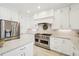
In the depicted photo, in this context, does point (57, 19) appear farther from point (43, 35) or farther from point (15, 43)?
point (15, 43)

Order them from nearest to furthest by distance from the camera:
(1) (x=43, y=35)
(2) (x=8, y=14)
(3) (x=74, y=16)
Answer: (2) (x=8, y=14), (3) (x=74, y=16), (1) (x=43, y=35)

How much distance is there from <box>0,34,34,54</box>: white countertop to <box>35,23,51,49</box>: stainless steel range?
129 mm

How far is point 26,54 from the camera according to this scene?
1535 mm

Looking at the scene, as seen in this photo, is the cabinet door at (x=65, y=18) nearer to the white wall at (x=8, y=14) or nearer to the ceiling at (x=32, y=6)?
the ceiling at (x=32, y=6)

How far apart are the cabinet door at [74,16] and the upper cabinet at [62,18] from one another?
0.08 m

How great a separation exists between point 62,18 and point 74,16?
0.66ft

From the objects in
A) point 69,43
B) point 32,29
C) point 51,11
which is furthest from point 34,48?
point 51,11

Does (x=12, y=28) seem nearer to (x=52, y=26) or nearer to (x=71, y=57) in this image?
(x=52, y=26)

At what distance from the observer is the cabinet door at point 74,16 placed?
1.49 m

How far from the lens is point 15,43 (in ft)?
5.02

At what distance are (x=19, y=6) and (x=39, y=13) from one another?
0.36 m

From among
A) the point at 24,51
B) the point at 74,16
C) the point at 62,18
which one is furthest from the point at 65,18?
the point at 24,51

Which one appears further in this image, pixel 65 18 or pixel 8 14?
pixel 65 18

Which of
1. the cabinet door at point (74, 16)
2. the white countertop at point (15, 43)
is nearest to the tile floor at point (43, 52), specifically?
the white countertop at point (15, 43)
